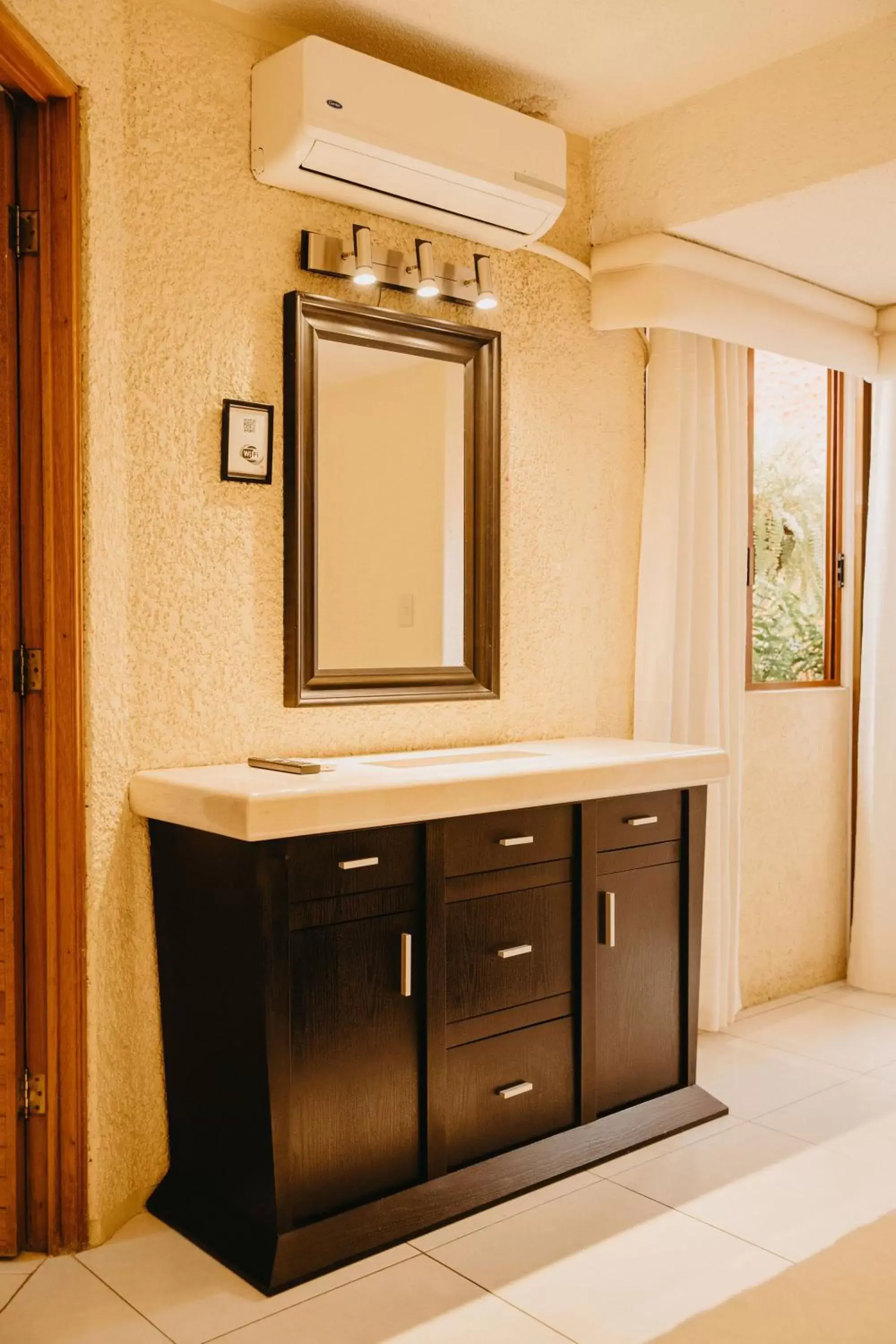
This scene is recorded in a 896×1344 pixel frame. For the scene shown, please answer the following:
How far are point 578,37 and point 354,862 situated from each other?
6.71ft

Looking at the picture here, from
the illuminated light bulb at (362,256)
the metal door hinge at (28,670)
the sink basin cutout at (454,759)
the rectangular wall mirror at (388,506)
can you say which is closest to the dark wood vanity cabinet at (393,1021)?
the sink basin cutout at (454,759)

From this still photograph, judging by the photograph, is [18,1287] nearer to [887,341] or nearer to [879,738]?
[879,738]

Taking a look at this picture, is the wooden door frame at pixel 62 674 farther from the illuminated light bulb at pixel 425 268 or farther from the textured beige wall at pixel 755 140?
the textured beige wall at pixel 755 140

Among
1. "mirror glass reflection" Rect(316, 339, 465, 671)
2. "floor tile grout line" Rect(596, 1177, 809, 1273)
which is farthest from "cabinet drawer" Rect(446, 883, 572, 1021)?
"mirror glass reflection" Rect(316, 339, 465, 671)

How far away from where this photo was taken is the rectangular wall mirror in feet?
9.27

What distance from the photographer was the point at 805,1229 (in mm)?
2473

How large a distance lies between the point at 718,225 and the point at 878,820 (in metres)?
2.20

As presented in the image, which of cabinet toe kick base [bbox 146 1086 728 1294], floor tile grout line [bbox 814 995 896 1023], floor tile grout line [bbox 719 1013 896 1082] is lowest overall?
floor tile grout line [bbox 814 995 896 1023]

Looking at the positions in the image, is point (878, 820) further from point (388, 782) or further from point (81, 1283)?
point (81, 1283)

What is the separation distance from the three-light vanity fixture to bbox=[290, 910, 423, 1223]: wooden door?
1552mm

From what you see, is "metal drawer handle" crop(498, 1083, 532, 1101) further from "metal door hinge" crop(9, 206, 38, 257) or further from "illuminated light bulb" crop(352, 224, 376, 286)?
"metal door hinge" crop(9, 206, 38, 257)

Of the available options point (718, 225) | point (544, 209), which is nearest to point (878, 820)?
point (718, 225)

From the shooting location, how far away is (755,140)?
304 cm

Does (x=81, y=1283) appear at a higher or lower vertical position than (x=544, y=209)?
lower
